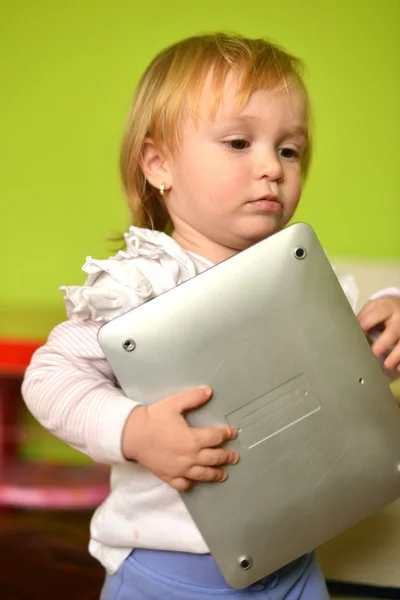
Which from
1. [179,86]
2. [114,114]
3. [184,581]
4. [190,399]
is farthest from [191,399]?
[114,114]

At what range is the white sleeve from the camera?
0.59m

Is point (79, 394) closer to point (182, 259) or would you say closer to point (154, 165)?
point (182, 259)

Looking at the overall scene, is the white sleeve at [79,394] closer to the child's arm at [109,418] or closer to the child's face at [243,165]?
the child's arm at [109,418]

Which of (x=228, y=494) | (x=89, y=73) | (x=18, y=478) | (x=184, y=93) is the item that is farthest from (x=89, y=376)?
(x=89, y=73)

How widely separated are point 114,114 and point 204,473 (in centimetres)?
112

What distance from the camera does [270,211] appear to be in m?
0.70

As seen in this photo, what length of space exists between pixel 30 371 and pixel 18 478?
91cm

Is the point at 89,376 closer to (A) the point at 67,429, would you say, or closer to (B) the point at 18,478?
(A) the point at 67,429

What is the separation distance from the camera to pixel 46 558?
1.30 meters

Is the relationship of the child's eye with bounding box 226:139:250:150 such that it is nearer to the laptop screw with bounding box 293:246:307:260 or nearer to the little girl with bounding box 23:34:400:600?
the little girl with bounding box 23:34:400:600

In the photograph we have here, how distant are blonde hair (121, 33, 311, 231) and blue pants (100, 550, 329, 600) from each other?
13.5 inches

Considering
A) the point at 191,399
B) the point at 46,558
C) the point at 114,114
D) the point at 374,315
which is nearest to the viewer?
the point at 191,399

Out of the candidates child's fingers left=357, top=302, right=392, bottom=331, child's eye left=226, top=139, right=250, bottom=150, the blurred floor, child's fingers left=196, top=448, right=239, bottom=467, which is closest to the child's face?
child's eye left=226, top=139, right=250, bottom=150

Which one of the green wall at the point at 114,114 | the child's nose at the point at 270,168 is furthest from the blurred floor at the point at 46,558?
the child's nose at the point at 270,168
